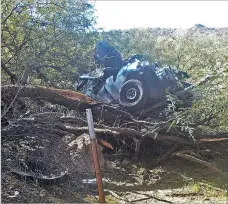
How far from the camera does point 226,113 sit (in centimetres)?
552

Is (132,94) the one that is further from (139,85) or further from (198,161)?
(198,161)

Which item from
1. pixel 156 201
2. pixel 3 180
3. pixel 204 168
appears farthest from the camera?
pixel 204 168

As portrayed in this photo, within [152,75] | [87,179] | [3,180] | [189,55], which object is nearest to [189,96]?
[152,75]

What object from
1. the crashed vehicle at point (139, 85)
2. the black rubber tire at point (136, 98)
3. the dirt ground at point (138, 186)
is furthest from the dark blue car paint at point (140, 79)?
the dirt ground at point (138, 186)

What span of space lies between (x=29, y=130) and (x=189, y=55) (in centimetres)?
728

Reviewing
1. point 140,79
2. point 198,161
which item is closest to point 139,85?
point 140,79

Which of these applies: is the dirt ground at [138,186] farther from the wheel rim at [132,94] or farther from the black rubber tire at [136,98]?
the wheel rim at [132,94]

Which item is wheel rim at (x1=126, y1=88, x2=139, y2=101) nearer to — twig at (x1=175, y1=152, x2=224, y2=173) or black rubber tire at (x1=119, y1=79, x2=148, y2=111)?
black rubber tire at (x1=119, y1=79, x2=148, y2=111)

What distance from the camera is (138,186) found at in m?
5.39

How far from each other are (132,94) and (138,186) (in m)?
1.81

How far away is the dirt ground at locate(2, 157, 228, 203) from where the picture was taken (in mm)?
3990

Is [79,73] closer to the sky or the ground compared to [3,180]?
closer to the sky

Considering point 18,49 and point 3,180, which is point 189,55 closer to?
point 18,49

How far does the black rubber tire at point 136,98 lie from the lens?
6.40 metres
